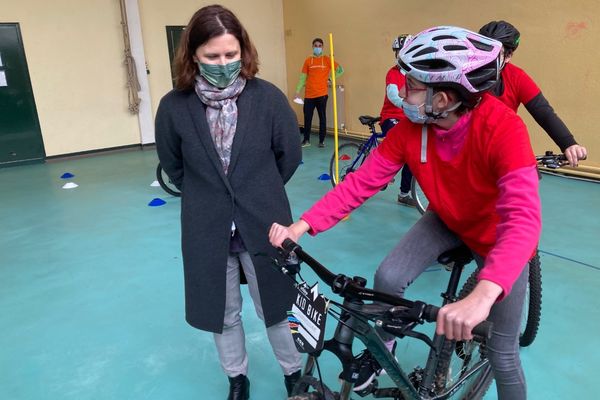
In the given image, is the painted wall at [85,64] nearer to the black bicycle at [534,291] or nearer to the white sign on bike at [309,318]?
the black bicycle at [534,291]

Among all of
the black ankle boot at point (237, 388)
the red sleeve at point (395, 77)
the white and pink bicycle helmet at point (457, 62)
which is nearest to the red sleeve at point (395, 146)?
the white and pink bicycle helmet at point (457, 62)

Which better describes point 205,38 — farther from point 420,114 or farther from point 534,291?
point 534,291

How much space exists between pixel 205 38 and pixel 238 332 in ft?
3.64

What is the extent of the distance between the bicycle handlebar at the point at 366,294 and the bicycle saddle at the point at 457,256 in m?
0.57

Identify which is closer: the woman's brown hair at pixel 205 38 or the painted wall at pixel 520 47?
the woman's brown hair at pixel 205 38

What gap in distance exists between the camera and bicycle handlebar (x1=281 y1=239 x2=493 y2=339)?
3.03 feet

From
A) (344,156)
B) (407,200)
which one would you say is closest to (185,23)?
(344,156)

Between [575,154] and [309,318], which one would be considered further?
[575,154]

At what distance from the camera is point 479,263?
59.7 inches

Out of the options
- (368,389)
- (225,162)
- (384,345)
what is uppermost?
(225,162)

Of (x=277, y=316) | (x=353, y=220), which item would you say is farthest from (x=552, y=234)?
(x=277, y=316)

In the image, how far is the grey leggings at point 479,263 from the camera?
1.40 metres

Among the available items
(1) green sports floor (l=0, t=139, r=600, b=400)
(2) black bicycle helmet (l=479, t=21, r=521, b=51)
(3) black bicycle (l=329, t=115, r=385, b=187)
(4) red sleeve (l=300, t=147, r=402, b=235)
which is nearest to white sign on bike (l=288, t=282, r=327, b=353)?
(4) red sleeve (l=300, t=147, r=402, b=235)

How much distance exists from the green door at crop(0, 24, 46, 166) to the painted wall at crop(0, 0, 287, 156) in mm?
107
